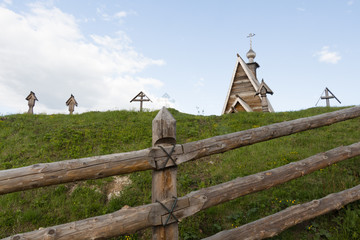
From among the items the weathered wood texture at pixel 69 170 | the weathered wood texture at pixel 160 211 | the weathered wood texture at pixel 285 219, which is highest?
the weathered wood texture at pixel 69 170

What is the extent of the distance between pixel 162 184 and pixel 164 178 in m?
0.08

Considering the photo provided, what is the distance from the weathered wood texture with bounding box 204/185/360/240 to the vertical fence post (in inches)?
23.2

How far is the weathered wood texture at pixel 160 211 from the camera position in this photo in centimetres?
259

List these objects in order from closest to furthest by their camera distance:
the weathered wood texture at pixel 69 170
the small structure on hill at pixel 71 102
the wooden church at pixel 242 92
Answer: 1. the weathered wood texture at pixel 69 170
2. the small structure on hill at pixel 71 102
3. the wooden church at pixel 242 92

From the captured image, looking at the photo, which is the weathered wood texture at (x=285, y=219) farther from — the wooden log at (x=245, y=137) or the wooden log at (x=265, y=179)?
the wooden log at (x=245, y=137)

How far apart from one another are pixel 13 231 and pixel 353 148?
7393mm

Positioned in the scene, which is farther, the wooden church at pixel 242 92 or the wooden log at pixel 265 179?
the wooden church at pixel 242 92

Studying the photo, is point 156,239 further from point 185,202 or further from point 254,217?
point 254,217

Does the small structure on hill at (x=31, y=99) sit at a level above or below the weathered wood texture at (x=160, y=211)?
above

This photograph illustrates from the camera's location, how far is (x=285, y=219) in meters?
3.73

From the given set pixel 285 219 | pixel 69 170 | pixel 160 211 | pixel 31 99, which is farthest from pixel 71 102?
pixel 285 219

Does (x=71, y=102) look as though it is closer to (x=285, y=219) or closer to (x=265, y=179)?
(x=265, y=179)

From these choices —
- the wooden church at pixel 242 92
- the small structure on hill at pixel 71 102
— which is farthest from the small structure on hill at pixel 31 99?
the wooden church at pixel 242 92

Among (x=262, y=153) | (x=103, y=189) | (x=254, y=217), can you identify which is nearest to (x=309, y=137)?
(x=262, y=153)
